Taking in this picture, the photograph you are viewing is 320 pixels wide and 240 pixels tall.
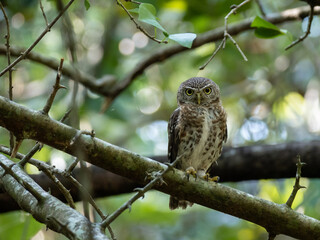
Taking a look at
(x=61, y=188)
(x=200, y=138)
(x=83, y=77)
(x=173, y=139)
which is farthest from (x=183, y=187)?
(x=83, y=77)

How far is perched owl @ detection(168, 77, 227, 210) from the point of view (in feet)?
14.7

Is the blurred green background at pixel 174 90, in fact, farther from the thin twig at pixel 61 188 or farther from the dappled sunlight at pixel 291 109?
the thin twig at pixel 61 188

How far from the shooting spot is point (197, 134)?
14.7ft

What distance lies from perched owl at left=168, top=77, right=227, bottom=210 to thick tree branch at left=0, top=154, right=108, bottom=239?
1.88 m

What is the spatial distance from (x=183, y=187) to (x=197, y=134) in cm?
156

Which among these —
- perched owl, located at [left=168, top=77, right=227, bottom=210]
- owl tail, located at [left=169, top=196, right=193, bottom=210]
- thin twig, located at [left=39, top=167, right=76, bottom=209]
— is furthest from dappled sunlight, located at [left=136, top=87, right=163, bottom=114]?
thin twig, located at [left=39, top=167, right=76, bottom=209]

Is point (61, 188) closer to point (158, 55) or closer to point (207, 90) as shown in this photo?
point (207, 90)

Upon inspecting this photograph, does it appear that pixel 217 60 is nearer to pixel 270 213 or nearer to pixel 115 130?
pixel 115 130

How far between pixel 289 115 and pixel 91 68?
3.05m

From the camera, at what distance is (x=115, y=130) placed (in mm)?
7348

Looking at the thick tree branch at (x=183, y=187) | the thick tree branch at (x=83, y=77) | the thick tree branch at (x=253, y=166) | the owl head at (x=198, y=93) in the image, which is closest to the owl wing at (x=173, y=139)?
the thick tree branch at (x=253, y=166)

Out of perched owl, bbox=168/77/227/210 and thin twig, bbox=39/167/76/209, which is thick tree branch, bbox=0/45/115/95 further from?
thin twig, bbox=39/167/76/209

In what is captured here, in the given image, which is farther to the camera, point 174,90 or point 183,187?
point 174,90

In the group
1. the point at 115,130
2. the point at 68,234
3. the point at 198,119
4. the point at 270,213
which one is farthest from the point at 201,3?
the point at 68,234
